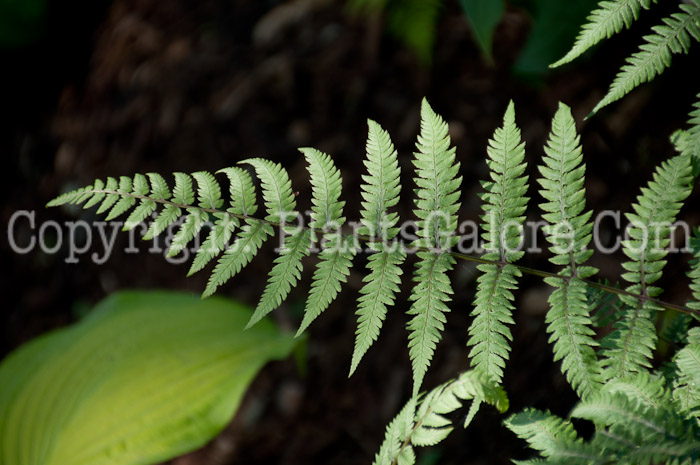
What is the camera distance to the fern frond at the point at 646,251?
844 millimetres

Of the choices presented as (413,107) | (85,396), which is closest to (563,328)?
(85,396)

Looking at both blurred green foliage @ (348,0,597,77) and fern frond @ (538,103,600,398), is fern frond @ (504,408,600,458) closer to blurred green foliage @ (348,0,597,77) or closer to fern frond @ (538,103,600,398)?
fern frond @ (538,103,600,398)

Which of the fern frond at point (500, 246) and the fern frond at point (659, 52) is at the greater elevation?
the fern frond at point (659, 52)

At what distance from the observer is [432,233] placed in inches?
37.4

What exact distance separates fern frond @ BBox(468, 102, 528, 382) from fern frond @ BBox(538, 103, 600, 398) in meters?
0.05

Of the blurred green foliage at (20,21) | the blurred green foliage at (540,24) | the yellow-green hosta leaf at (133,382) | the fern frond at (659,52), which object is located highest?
the blurred green foliage at (20,21)

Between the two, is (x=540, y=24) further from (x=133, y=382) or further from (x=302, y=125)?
(x=133, y=382)

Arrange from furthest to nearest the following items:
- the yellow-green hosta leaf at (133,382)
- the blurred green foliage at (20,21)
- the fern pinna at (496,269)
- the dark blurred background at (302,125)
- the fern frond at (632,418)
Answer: the blurred green foliage at (20,21)
the dark blurred background at (302,125)
the yellow-green hosta leaf at (133,382)
the fern pinna at (496,269)
the fern frond at (632,418)

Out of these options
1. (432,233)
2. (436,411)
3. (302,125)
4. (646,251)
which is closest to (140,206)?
(432,233)

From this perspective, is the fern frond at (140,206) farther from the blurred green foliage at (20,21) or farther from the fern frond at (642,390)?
the blurred green foliage at (20,21)

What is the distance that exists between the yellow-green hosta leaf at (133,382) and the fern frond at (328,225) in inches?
22.0

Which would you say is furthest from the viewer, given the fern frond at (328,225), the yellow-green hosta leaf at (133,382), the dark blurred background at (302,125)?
the dark blurred background at (302,125)

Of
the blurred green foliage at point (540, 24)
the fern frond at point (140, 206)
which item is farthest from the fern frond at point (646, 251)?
the fern frond at point (140, 206)

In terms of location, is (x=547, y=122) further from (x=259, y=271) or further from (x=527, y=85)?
(x=259, y=271)
